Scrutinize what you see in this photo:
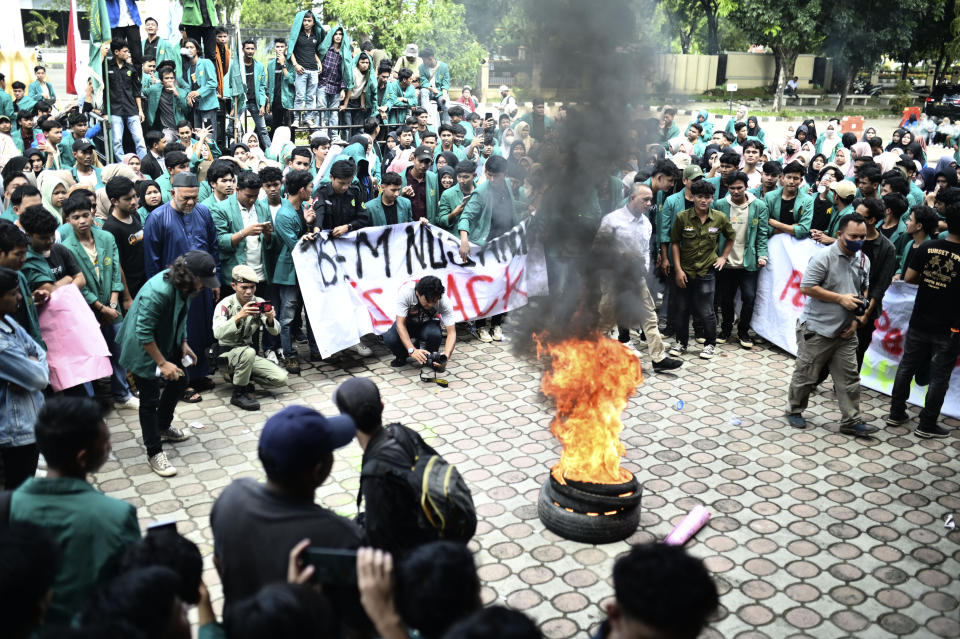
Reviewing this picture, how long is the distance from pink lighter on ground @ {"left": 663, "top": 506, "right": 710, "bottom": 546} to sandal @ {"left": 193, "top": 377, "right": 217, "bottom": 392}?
16.4 ft

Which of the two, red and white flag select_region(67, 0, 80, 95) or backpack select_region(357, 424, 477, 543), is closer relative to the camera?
backpack select_region(357, 424, 477, 543)

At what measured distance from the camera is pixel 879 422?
777 centimetres

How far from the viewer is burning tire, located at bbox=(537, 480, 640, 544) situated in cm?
558

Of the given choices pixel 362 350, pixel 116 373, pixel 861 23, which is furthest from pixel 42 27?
pixel 116 373

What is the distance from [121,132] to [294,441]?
1162 centimetres

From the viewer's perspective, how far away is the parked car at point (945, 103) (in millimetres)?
30369

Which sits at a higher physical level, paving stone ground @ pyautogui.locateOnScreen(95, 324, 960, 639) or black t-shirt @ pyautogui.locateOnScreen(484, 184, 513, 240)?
black t-shirt @ pyautogui.locateOnScreen(484, 184, 513, 240)

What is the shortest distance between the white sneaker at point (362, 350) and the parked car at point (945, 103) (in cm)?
2819

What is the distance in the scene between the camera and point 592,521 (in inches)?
220

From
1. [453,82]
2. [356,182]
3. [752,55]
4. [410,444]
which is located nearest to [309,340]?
[356,182]

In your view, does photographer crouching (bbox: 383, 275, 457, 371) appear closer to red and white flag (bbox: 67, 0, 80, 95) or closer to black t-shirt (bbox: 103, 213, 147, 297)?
black t-shirt (bbox: 103, 213, 147, 297)

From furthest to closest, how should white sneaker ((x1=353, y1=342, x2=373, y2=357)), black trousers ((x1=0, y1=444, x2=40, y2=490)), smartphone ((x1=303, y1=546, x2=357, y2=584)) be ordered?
1. white sneaker ((x1=353, y1=342, x2=373, y2=357))
2. black trousers ((x1=0, y1=444, x2=40, y2=490))
3. smartphone ((x1=303, y1=546, x2=357, y2=584))

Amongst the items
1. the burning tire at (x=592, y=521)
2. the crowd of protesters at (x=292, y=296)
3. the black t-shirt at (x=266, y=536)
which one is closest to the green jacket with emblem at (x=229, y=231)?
the crowd of protesters at (x=292, y=296)

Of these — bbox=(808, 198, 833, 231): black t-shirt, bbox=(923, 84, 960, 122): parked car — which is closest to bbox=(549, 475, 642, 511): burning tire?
bbox=(808, 198, 833, 231): black t-shirt
